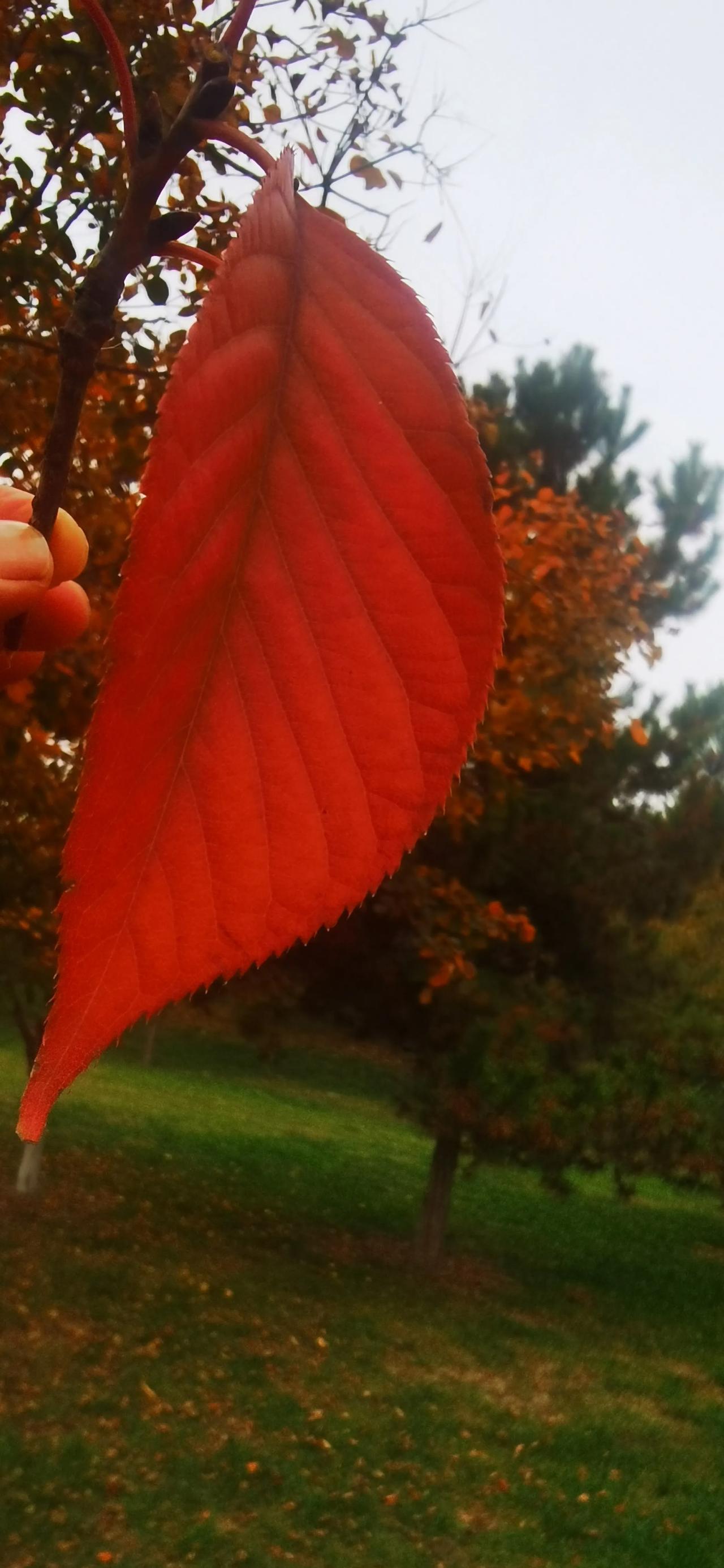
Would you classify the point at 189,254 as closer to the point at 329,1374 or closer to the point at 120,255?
the point at 120,255

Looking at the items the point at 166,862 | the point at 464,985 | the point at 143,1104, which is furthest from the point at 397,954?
the point at 166,862

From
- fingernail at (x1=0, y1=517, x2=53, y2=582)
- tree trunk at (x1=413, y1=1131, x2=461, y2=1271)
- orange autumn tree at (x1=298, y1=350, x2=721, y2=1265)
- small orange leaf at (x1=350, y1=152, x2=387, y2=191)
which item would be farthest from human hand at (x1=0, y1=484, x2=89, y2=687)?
tree trunk at (x1=413, y1=1131, x2=461, y2=1271)

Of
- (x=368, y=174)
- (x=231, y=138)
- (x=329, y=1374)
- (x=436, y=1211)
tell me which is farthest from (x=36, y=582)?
(x=436, y=1211)

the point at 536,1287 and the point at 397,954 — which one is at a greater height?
the point at 397,954

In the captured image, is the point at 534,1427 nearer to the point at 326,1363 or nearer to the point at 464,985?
the point at 326,1363

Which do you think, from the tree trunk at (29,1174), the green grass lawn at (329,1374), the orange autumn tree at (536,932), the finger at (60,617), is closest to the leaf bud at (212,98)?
the finger at (60,617)
